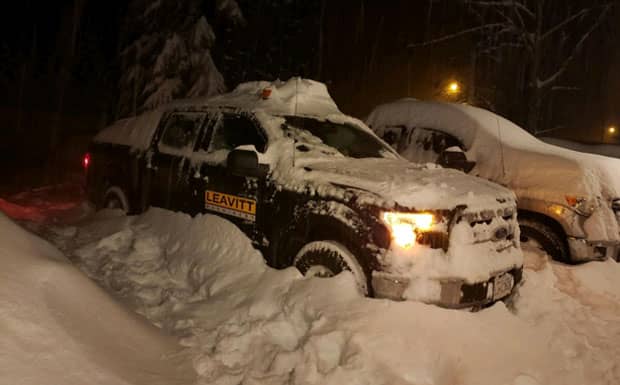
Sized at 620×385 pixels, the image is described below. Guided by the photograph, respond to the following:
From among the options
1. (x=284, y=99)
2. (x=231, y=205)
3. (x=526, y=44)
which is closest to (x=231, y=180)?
(x=231, y=205)

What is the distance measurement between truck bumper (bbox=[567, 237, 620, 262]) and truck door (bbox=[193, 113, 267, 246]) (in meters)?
3.39

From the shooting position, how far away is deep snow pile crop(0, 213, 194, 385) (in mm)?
2291

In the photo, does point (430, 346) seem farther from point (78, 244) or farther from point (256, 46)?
point (256, 46)

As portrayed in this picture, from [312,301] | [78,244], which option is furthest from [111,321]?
[78,244]

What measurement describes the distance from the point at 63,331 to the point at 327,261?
223cm

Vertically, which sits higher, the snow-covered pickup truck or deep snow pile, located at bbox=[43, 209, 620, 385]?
the snow-covered pickup truck

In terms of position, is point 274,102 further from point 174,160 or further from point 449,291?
point 449,291

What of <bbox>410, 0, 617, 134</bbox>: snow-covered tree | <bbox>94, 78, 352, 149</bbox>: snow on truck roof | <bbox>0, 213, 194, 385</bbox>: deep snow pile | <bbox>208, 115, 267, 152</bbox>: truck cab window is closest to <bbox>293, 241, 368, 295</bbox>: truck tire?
<bbox>208, 115, 267, 152</bbox>: truck cab window

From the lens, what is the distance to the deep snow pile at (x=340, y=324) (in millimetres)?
3543

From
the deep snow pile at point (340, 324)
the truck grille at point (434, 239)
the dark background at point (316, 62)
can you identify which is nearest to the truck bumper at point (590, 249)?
the deep snow pile at point (340, 324)

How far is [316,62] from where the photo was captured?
2422cm

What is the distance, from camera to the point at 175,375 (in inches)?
125

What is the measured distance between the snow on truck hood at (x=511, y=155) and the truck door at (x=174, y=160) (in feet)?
10.1

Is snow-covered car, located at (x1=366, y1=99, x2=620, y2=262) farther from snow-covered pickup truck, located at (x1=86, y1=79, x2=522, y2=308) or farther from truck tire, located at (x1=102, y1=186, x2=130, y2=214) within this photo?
truck tire, located at (x1=102, y1=186, x2=130, y2=214)
